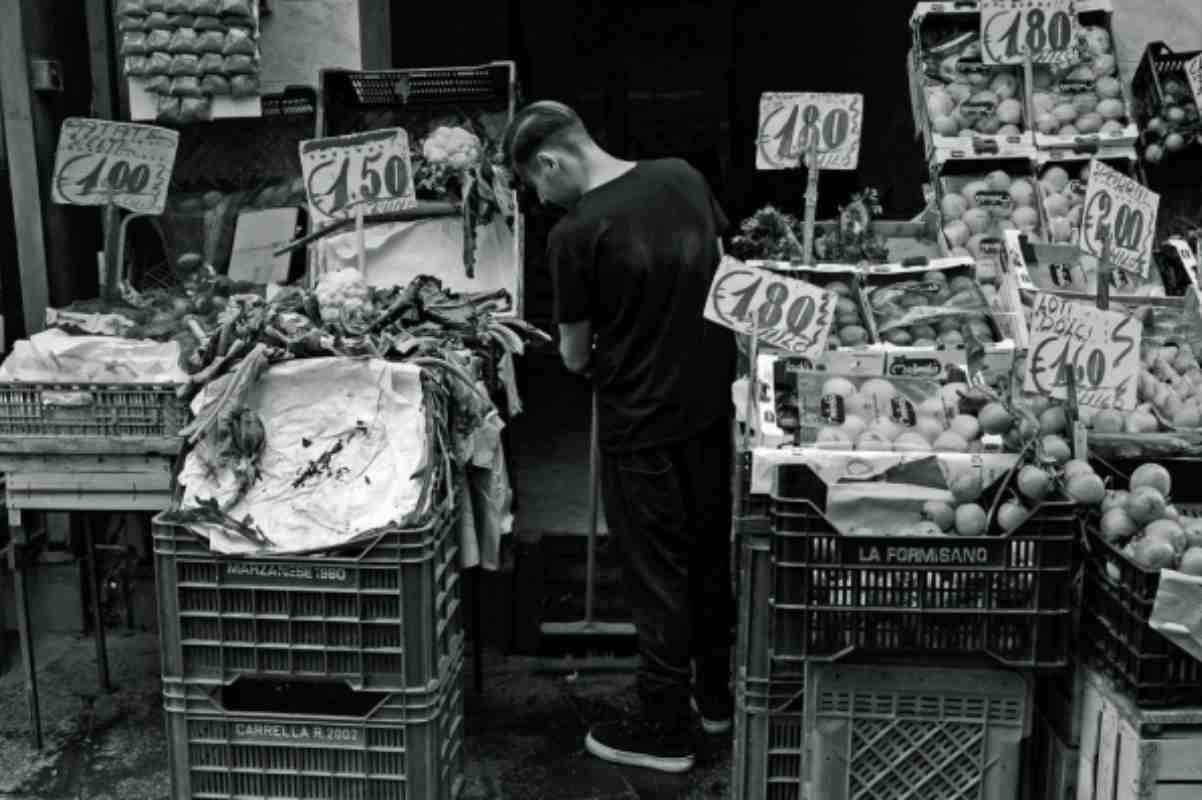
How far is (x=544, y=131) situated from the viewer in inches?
162

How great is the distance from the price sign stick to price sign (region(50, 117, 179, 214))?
2518 millimetres

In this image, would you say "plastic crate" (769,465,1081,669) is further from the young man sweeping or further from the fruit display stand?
the young man sweeping

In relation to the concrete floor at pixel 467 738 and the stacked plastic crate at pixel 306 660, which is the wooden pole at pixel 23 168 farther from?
the stacked plastic crate at pixel 306 660

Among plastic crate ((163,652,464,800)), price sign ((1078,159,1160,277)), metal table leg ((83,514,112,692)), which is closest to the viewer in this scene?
plastic crate ((163,652,464,800))

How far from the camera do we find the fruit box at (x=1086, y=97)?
18.4 ft

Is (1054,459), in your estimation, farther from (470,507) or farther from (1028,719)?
(470,507)

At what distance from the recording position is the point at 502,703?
5078 millimetres

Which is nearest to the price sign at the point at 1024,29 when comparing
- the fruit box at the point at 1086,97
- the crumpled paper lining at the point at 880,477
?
Result: the fruit box at the point at 1086,97

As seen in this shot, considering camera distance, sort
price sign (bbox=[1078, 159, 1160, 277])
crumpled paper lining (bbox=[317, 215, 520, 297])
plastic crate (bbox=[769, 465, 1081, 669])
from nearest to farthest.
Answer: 1. plastic crate (bbox=[769, 465, 1081, 669])
2. price sign (bbox=[1078, 159, 1160, 277])
3. crumpled paper lining (bbox=[317, 215, 520, 297])

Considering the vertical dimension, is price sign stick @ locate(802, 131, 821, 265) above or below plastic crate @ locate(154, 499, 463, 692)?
above

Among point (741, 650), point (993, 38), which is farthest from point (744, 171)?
point (741, 650)

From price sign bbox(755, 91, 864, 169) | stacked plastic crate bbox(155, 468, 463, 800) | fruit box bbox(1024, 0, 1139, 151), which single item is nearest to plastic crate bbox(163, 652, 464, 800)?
stacked plastic crate bbox(155, 468, 463, 800)

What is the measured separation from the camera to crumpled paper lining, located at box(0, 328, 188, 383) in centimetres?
445

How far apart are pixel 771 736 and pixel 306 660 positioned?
1.31m
